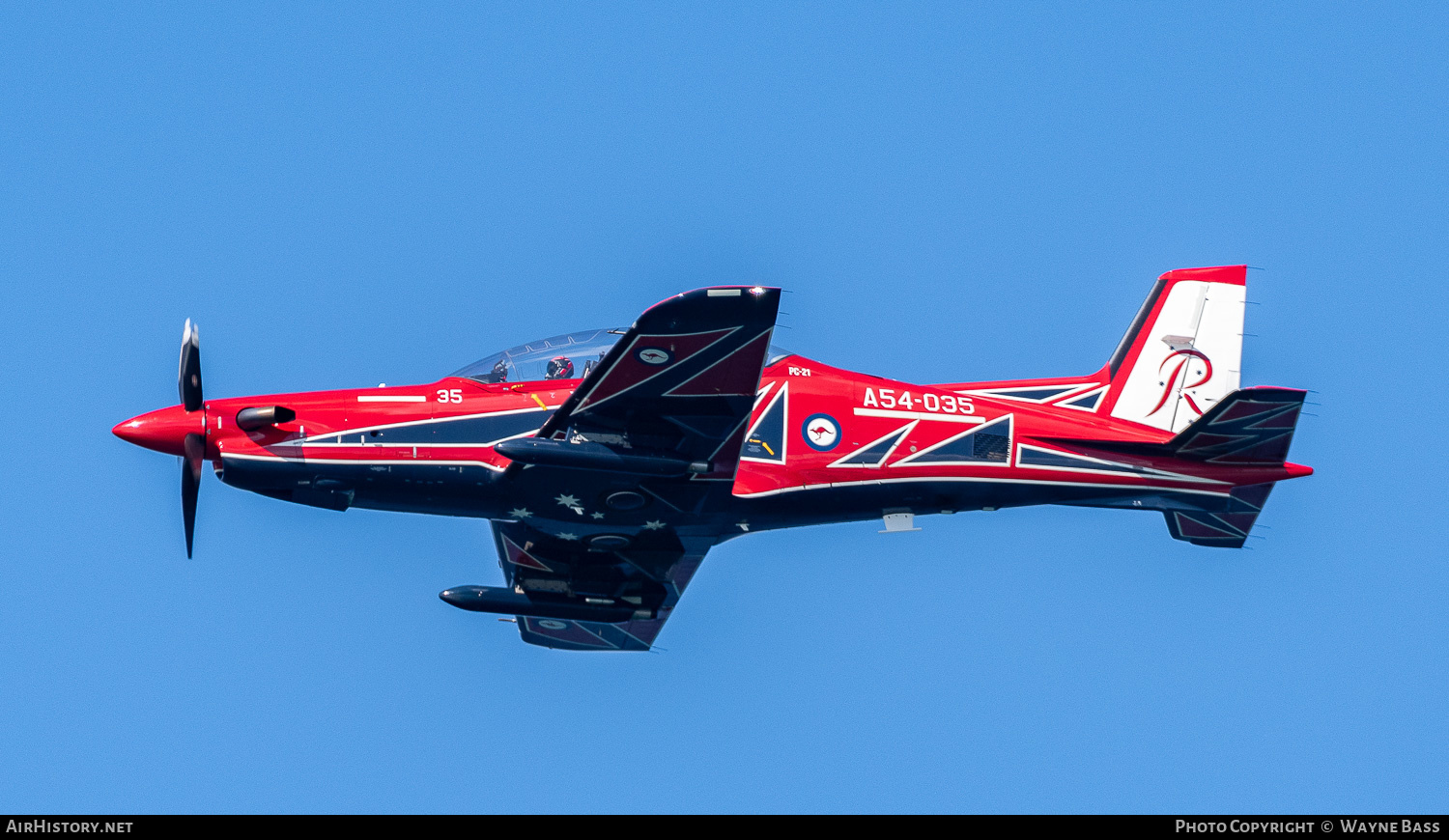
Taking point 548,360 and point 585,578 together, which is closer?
point 548,360

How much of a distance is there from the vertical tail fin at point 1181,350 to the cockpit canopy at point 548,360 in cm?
880

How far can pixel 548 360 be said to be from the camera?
82.4 feet

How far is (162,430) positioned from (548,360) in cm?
555

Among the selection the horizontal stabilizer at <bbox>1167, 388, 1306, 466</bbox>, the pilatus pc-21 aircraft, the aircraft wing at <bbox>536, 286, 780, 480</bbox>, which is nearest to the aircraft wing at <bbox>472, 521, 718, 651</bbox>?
the pilatus pc-21 aircraft

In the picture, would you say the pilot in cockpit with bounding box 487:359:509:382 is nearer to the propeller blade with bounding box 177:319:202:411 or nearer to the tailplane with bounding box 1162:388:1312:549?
the propeller blade with bounding box 177:319:202:411

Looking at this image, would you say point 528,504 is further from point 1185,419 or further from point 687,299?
point 1185,419

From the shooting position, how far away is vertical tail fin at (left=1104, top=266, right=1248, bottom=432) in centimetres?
2855

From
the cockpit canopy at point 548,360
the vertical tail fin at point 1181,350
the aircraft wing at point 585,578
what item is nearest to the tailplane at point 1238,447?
the vertical tail fin at point 1181,350

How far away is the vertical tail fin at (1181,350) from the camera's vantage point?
1124 inches

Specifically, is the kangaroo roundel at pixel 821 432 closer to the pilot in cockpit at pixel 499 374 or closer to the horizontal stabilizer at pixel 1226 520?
the pilot in cockpit at pixel 499 374

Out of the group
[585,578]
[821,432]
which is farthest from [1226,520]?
[585,578]

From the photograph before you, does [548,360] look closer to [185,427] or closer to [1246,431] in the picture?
[185,427]
